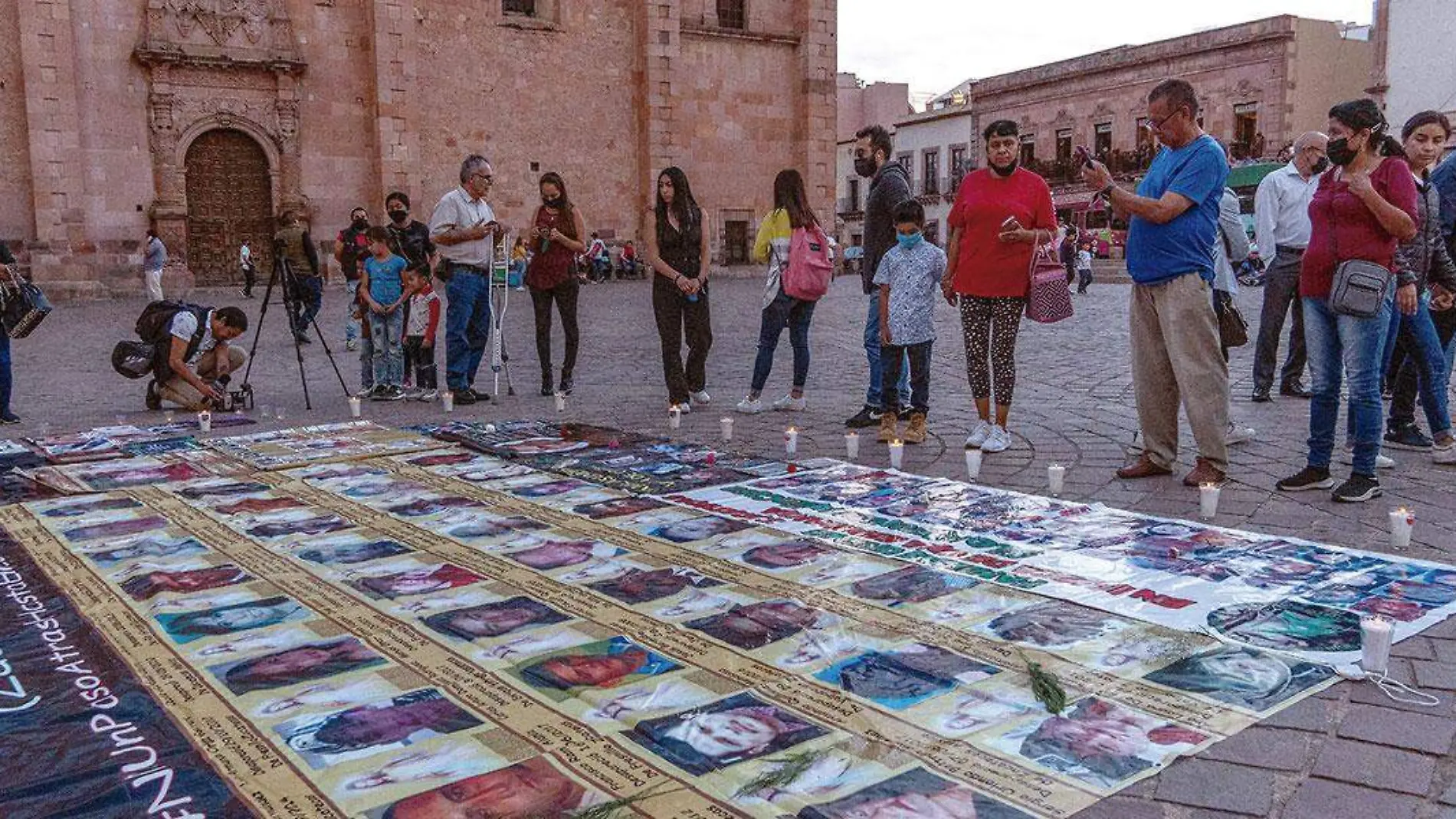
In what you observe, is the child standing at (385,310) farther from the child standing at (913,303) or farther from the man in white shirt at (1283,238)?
the man in white shirt at (1283,238)

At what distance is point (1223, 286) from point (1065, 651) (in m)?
4.32

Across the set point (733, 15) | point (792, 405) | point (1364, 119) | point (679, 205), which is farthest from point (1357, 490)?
Result: point (733, 15)

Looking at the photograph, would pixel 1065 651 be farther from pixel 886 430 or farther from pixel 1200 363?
pixel 886 430

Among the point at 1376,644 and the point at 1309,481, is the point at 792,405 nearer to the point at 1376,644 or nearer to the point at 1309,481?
the point at 1309,481

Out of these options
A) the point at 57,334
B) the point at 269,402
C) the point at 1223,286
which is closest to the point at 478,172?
the point at 269,402

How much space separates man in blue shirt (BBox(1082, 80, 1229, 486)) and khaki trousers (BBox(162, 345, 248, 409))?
6488 millimetres

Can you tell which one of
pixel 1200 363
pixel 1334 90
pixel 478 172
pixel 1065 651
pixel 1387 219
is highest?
pixel 1334 90

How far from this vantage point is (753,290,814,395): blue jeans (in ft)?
25.7

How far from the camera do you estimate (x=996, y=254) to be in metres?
6.17

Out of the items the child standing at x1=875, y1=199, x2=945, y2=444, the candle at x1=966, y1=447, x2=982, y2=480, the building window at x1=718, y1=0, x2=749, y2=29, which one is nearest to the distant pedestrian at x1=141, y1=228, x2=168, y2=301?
the building window at x1=718, y1=0, x2=749, y2=29

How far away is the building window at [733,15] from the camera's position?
28781mm

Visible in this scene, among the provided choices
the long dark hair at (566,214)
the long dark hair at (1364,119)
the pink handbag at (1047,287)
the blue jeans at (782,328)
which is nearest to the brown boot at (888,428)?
the pink handbag at (1047,287)

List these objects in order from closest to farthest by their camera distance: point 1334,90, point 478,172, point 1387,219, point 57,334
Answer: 1. point 1387,219
2. point 478,172
3. point 57,334
4. point 1334,90

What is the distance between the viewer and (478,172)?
28.6ft
